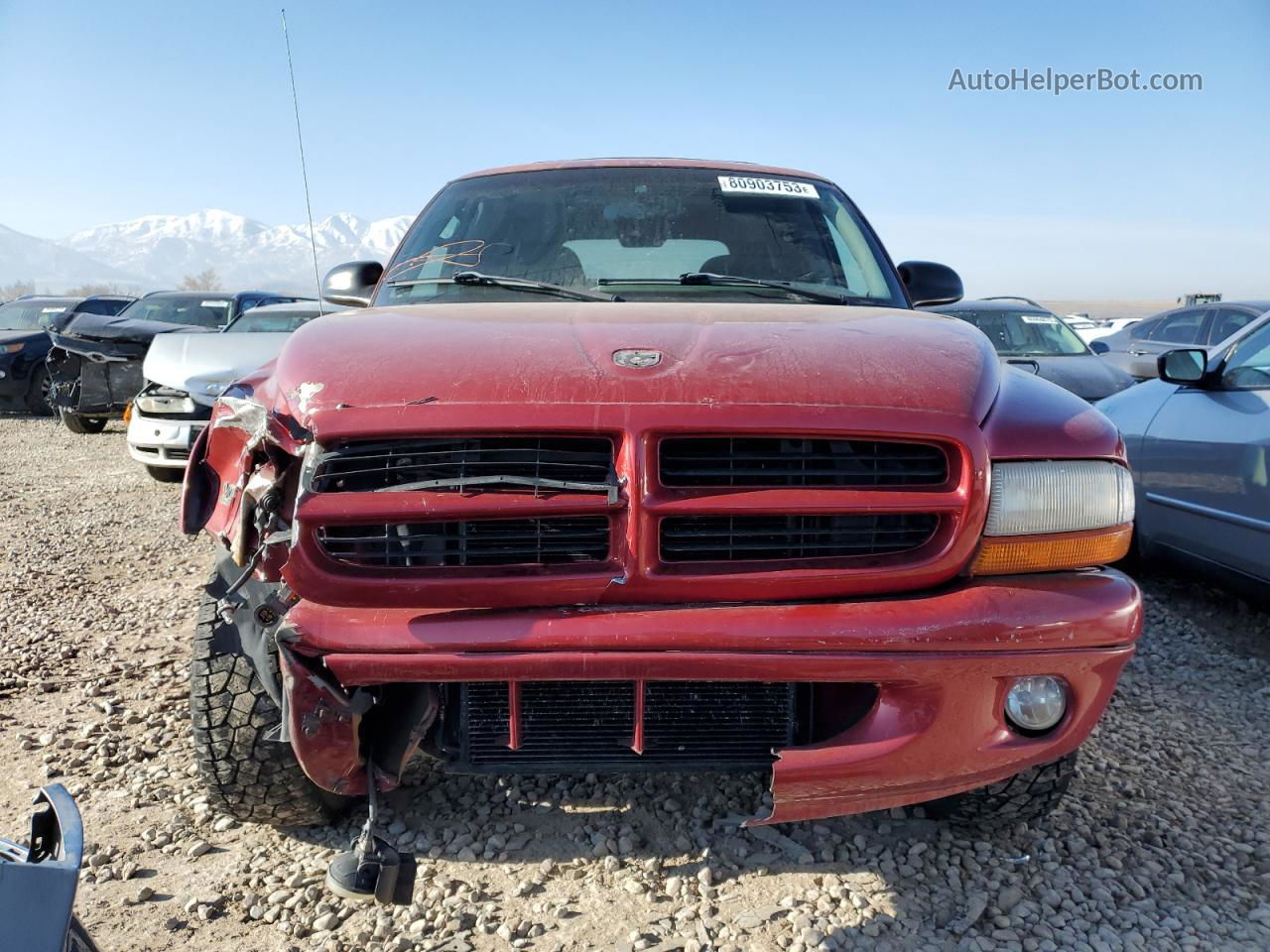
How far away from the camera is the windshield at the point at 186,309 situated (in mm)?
11180

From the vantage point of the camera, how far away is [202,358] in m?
6.80

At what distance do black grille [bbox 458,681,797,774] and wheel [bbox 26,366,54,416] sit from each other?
12474 millimetres

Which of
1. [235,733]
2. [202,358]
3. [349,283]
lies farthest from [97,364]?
[235,733]

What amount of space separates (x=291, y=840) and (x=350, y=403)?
4.18 feet

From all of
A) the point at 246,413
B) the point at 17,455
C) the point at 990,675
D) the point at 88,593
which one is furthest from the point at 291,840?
the point at 17,455

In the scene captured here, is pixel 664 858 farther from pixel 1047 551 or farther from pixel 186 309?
pixel 186 309

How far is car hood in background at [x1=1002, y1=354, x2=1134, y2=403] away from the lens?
7.90m

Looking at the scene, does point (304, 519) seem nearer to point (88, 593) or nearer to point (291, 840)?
point (291, 840)

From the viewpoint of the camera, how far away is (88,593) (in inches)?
178

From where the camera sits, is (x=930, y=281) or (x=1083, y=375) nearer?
(x=930, y=281)

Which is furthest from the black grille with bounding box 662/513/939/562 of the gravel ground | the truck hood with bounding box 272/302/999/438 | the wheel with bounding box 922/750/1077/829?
the wheel with bounding box 922/750/1077/829

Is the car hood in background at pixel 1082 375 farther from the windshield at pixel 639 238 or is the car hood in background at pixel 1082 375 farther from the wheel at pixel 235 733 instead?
the wheel at pixel 235 733

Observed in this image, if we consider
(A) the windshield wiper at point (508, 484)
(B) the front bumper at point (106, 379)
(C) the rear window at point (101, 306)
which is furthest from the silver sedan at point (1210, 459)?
(C) the rear window at point (101, 306)

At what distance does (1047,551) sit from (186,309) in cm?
1165
